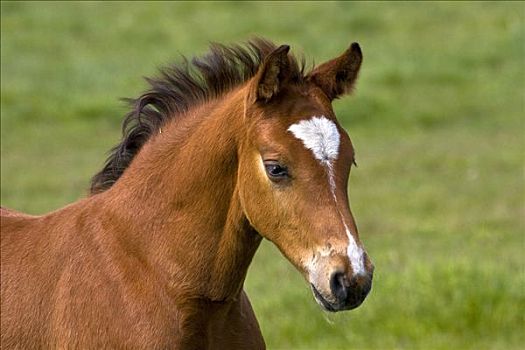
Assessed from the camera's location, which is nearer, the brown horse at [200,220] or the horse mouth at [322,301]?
the horse mouth at [322,301]

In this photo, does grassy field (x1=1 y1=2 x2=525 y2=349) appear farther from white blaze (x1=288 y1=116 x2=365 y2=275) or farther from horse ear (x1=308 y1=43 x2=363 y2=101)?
horse ear (x1=308 y1=43 x2=363 y2=101)

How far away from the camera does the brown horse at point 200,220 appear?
4.70 m

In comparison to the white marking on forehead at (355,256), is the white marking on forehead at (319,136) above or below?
above

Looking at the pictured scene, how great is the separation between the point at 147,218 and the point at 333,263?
1.02m

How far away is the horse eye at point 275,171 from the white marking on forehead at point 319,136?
4.9 inches

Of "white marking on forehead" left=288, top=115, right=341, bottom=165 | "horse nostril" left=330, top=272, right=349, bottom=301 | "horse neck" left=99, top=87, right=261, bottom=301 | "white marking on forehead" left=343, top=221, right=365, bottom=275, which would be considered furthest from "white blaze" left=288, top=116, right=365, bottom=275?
"horse neck" left=99, top=87, right=261, bottom=301

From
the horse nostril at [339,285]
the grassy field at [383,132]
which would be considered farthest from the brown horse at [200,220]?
the grassy field at [383,132]

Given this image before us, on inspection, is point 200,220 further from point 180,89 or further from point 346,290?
point 346,290

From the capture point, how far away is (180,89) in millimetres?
5457

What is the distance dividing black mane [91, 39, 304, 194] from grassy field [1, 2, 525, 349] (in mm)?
1081

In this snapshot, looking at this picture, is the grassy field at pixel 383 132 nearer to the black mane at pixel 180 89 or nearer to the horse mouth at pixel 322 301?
the horse mouth at pixel 322 301

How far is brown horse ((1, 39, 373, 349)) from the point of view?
15.4 ft

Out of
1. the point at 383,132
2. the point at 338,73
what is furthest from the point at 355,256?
the point at 383,132

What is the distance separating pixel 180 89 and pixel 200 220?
0.63m
